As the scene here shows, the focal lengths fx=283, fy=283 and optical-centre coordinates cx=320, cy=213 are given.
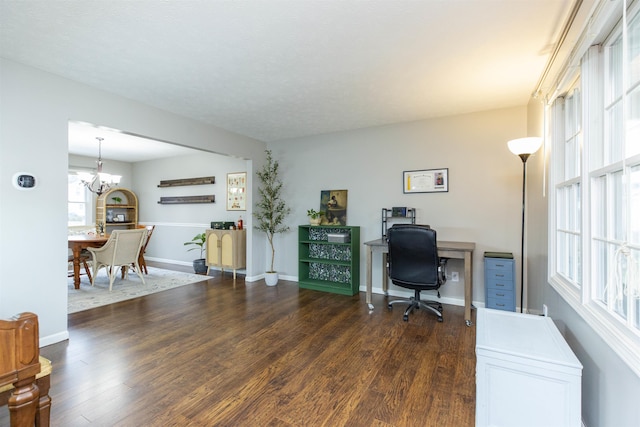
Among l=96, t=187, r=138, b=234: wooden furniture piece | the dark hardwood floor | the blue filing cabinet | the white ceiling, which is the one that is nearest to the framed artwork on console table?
the white ceiling

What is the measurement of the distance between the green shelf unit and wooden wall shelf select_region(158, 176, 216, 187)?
2.69 meters

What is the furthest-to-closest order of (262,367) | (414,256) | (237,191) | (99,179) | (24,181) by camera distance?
1. (237,191)
2. (99,179)
3. (414,256)
4. (24,181)
5. (262,367)

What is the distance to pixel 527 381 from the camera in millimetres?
1397

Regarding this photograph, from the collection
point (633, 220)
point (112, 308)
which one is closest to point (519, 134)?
point (633, 220)

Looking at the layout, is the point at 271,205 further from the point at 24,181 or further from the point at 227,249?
the point at 24,181

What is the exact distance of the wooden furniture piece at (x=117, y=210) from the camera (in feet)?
21.4

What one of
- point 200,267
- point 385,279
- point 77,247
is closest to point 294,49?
point 385,279

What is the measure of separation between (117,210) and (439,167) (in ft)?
23.9

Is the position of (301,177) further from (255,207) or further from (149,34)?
(149,34)

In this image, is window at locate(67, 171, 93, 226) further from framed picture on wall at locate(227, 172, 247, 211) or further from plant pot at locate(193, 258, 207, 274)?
framed picture on wall at locate(227, 172, 247, 211)

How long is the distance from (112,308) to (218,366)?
2233 millimetres

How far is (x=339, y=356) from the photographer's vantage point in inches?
93.0

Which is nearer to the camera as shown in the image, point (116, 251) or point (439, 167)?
point (439, 167)

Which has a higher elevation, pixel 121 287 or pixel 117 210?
pixel 117 210
